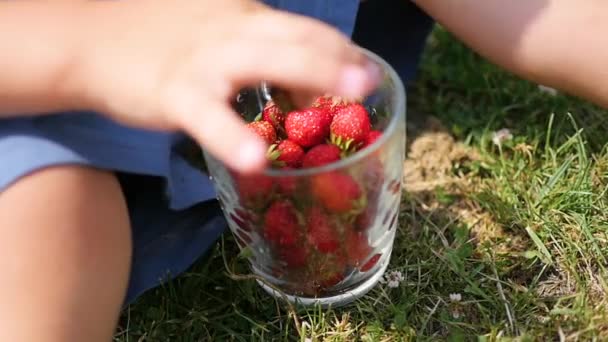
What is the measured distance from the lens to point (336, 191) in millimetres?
936

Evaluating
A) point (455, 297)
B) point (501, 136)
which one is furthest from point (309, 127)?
point (501, 136)

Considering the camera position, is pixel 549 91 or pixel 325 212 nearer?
pixel 325 212

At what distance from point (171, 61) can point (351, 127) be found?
23 cm

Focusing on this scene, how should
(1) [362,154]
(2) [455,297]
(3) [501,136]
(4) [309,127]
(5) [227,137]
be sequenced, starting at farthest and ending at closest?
(3) [501,136] < (2) [455,297] < (4) [309,127] < (1) [362,154] < (5) [227,137]

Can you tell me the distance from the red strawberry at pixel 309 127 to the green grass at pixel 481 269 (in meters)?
0.24

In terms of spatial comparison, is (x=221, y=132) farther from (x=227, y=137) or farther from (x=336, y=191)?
(x=336, y=191)

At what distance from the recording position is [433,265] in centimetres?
120

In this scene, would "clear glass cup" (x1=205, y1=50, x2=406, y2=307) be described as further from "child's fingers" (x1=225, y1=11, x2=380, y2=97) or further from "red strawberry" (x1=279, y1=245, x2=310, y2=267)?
"child's fingers" (x1=225, y1=11, x2=380, y2=97)

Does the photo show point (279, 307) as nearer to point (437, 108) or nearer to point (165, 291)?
point (165, 291)

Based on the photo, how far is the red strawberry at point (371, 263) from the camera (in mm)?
1110

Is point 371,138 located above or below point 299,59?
below

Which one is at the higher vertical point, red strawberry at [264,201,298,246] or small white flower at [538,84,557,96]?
red strawberry at [264,201,298,246]

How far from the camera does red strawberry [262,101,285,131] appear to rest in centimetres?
108

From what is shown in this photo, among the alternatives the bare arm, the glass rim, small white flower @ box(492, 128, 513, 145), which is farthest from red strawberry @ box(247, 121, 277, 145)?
small white flower @ box(492, 128, 513, 145)
